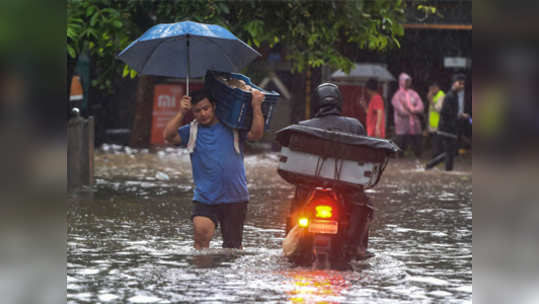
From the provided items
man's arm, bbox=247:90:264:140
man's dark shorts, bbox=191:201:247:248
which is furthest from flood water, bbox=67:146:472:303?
man's arm, bbox=247:90:264:140

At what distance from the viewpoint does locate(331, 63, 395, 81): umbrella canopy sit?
1011 inches

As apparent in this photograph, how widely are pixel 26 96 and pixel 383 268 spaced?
510 centimetres

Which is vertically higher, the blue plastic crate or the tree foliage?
the tree foliage

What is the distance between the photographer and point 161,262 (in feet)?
25.8

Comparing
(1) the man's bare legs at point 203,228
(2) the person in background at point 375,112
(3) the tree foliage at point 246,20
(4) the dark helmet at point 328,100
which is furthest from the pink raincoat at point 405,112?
(1) the man's bare legs at point 203,228

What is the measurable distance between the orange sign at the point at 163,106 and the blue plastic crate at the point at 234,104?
18.2 metres

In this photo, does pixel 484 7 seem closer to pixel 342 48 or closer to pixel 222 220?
pixel 222 220

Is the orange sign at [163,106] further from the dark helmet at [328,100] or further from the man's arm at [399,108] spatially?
the dark helmet at [328,100]

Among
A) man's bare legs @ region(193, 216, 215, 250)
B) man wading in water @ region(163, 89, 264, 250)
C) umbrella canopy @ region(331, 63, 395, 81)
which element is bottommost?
man's bare legs @ region(193, 216, 215, 250)

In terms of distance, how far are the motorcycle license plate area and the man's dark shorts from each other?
80cm

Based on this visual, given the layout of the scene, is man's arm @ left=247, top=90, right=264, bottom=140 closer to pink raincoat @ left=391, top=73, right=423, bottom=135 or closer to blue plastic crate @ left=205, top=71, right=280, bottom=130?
blue plastic crate @ left=205, top=71, right=280, bottom=130

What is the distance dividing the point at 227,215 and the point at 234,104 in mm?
933

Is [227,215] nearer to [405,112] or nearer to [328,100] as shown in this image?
[328,100]

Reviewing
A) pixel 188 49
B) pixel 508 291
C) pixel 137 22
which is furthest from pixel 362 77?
pixel 508 291
